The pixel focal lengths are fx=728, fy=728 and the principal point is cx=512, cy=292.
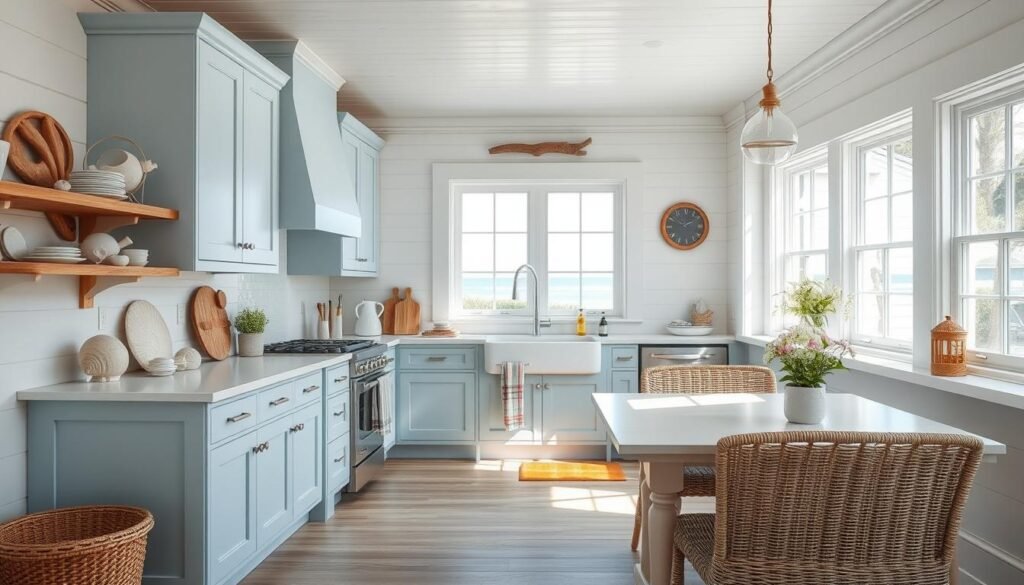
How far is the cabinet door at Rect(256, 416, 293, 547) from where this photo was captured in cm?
309

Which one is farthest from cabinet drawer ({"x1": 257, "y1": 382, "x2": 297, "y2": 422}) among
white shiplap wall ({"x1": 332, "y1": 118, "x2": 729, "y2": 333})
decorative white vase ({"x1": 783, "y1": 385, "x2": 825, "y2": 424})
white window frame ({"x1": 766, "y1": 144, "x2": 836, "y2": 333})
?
white window frame ({"x1": 766, "y1": 144, "x2": 836, "y2": 333})

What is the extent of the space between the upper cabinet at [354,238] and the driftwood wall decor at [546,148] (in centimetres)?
97

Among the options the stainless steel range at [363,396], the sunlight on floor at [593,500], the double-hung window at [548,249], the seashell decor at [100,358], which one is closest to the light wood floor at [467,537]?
the sunlight on floor at [593,500]

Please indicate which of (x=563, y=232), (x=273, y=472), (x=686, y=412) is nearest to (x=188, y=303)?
(x=273, y=472)

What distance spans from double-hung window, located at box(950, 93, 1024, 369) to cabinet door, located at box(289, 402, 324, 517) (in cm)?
303

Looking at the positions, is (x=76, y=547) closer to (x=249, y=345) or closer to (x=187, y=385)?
(x=187, y=385)

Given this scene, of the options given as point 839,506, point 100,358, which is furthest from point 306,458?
point 839,506

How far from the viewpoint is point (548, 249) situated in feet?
19.1

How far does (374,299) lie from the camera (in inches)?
226

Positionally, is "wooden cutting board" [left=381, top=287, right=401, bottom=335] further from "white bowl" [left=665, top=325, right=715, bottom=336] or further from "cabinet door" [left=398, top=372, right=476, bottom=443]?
"white bowl" [left=665, top=325, right=715, bottom=336]

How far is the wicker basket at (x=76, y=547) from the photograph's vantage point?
216 cm

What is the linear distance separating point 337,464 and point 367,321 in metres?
1.48

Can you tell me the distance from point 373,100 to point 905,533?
14.4ft

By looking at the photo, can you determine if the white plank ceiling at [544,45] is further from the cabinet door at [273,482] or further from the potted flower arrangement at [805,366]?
the cabinet door at [273,482]
